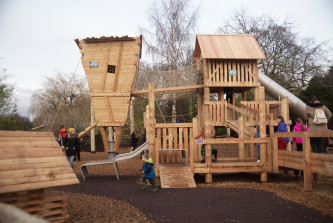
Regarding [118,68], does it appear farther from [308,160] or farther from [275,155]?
[308,160]

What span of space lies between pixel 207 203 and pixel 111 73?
941 cm

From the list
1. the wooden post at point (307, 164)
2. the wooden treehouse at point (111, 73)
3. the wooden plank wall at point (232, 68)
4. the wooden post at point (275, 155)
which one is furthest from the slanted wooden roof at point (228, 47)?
the wooden post at point (307, 164)

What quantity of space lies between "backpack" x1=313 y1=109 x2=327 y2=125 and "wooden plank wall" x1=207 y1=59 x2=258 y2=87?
650cm

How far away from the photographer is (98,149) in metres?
26.8

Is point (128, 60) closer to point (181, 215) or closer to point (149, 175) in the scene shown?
point (149, 175)

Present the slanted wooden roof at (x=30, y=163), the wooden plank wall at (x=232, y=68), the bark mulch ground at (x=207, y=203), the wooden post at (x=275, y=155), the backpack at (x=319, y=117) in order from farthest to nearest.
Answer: the wooden plank wall at (x=232, y=68) < the wooden post at (x=275, y=155) < the backpack at (x=319, y=117) < the bark mulch ground at (x=207, y=203) < the slanted wooden roof at (x=30, y=163)

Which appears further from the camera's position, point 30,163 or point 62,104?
point 62,104

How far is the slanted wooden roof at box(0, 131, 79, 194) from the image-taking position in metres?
4.42

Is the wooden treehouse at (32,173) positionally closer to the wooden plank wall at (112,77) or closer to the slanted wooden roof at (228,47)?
the wooden plank wall at (112,77)

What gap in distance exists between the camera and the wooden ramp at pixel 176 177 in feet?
28.2

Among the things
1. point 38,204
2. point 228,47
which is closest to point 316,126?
point 38,204

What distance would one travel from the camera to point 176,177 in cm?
889

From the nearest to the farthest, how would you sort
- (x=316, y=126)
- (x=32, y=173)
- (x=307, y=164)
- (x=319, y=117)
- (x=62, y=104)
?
1. (x=32, y=173)
2. (x=307, y=164)
3. (x=319, y=117)
4. (x=316, y=126)
5. (x=62, y=104)

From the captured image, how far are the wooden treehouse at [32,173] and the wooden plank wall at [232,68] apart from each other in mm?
10201
